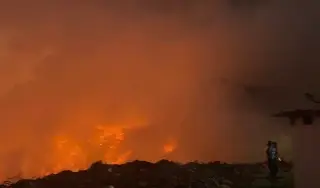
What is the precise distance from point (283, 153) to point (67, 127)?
4.11 m

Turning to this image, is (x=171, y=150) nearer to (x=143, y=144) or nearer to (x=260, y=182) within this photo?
(x=143, y=144)

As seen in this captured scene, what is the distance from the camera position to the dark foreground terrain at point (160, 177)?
832 centimetres

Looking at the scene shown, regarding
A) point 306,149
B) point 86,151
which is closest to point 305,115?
point 306,149

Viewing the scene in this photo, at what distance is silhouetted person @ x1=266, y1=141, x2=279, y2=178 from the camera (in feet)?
28.1

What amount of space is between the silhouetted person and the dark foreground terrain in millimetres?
147

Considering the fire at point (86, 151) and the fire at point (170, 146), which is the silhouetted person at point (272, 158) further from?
the fire at point (86, 151)

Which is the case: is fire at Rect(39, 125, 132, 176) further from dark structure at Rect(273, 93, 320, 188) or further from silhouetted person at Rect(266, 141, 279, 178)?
dark structure at Rect(273, 93, 320, 188)

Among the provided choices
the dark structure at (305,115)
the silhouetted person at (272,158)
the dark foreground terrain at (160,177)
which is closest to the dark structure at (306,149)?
the dark structure at (305,115)

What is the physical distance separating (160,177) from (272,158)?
215cm

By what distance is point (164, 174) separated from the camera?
852 centimetres

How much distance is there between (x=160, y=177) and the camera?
8523 mm

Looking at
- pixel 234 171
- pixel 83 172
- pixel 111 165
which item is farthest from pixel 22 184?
pixel 234 171

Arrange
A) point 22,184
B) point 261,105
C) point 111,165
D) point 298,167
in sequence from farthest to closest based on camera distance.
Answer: point 261,105 < point 111,165 < point 22,184 < point 298,167

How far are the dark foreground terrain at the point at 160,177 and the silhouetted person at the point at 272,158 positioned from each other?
0.15 m
